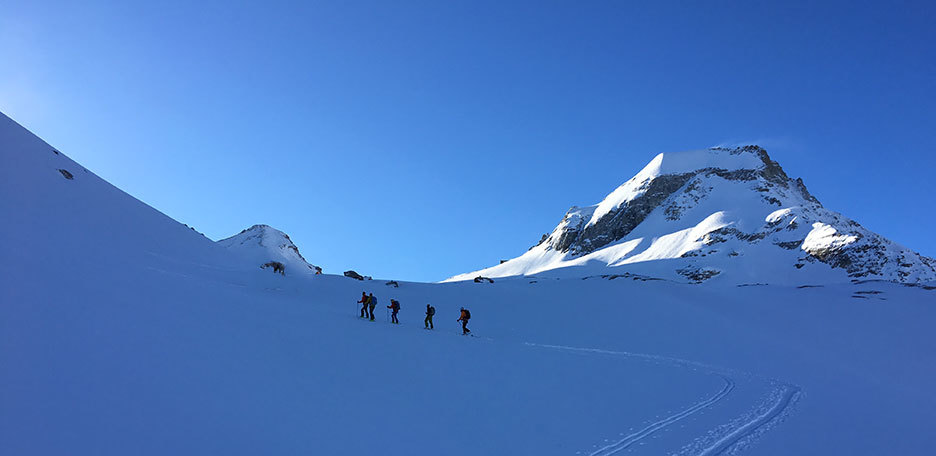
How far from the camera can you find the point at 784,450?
838 centimetres

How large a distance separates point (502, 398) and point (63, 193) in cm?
2711

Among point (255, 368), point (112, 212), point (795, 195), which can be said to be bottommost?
point (255, 368)

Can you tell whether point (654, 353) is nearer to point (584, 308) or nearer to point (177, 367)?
point (584, 308)

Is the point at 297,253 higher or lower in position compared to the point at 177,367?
higher

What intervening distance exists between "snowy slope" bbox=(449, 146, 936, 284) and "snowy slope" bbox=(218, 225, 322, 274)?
5259cm

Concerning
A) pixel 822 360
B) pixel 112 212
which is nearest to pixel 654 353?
pixel 822 360

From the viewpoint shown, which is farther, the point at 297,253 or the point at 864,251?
the point at 297,253

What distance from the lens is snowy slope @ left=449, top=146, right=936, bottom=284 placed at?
7731 cm

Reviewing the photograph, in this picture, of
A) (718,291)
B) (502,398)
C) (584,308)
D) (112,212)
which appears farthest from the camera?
(718,291)

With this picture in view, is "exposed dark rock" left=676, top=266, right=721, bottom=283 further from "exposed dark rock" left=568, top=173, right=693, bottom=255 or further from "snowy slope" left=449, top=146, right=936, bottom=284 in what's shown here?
"exposed dark rock" left=568, top=173, right=693, bottom=255

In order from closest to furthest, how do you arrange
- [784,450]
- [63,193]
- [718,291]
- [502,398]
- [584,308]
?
1. [784,450]
2. [502,398]
3. [63,193]
4. [584,308]
5. [718,291]

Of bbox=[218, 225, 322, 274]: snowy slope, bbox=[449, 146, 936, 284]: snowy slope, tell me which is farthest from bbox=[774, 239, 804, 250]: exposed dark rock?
bbox=[218, 225, 322, 274]: snowy slope

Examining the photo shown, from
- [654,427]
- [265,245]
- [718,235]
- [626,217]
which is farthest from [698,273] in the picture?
[654,427]

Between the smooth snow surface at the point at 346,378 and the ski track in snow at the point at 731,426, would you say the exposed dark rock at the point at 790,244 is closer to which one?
the smooth snow surface at the point at 346,378
